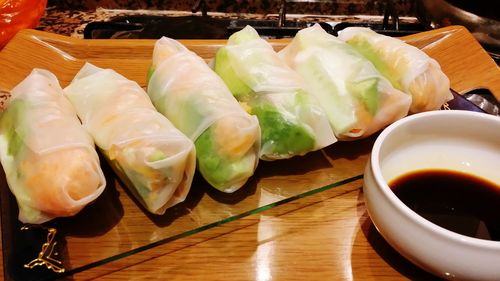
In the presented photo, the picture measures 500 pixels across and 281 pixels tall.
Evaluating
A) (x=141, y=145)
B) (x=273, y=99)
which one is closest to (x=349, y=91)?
(x=273, y=99)

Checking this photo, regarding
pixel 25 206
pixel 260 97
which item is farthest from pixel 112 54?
pixel 25 206

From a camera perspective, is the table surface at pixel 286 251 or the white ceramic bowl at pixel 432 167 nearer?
the white ceramic bowl at pixel 432 167

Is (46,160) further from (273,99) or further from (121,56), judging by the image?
(121,56)

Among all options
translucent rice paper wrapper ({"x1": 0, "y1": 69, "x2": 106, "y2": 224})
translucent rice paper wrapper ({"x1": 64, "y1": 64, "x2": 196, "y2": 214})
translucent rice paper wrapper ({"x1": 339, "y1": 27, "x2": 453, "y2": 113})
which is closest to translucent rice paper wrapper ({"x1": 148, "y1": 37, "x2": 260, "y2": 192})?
translucent rice paper wrapper ({"x1": 64, "y1": 64, "x2": 196, "y2": 214})

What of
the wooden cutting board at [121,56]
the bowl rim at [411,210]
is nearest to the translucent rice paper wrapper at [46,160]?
the wooden cutting board at [121,56]

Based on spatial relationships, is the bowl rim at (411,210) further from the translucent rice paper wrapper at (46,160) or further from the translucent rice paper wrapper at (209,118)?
the translucent rice paper wrapper at (46,160)

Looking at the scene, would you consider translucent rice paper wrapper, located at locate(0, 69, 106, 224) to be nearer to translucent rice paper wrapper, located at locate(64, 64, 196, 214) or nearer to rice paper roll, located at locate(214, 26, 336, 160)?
translucent rice paper wrapper, located at locate(64, 64, 196, 214)
